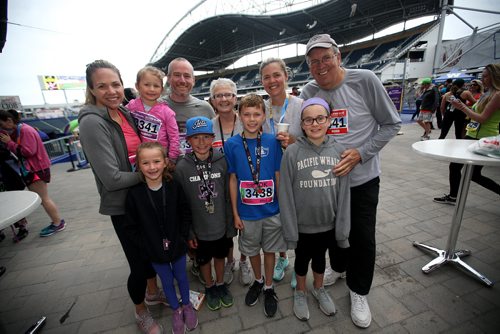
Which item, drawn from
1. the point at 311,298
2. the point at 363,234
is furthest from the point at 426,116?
the point at 311,298

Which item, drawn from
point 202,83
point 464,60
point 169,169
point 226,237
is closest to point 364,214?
point 226,237

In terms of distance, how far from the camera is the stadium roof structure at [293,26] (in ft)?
82.1

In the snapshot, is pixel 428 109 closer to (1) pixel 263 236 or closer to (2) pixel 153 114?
(1) pixel 263 236

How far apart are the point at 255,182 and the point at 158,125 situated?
105 centimetres

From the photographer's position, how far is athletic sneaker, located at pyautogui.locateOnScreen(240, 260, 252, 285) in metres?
2.45

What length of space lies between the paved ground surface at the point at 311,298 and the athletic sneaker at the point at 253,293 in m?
0.06

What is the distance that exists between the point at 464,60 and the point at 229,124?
1188 inches

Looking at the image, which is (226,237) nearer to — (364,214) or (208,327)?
(208,327)

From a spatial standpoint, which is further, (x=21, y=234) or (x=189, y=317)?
(x=21, y=234)

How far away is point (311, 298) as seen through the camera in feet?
7.18

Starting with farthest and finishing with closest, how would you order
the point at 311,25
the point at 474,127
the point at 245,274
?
1. the point at 311,25
2. the point at 474,127
3. the point at 245,274

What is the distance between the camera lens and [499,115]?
3000 mm

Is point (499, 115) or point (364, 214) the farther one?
point (499, 115)

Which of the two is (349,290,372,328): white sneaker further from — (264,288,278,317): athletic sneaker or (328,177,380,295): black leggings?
(264,288,278,317): athletic sneaker
